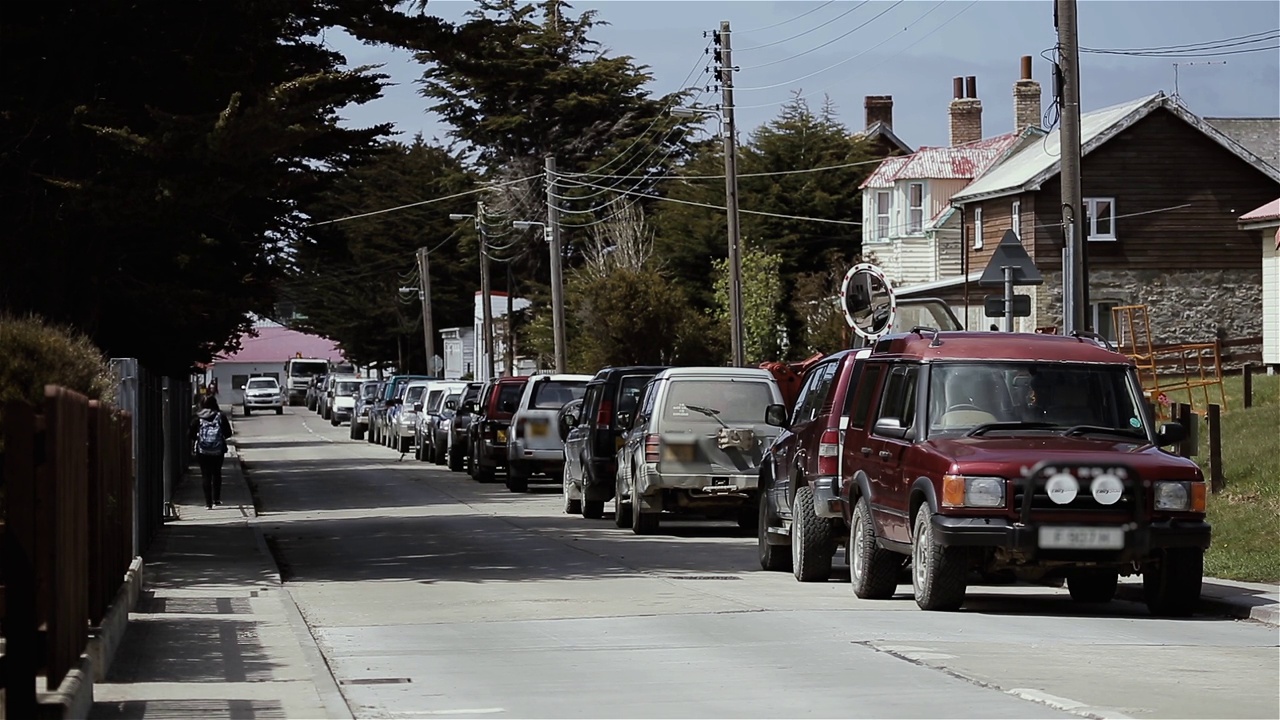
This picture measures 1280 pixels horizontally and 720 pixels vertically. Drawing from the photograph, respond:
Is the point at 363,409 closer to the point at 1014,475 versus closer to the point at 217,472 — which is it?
the point at 217,472

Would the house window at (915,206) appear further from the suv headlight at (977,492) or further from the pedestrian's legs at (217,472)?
the suv headlight at (977,492)

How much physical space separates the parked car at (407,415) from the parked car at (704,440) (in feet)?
87.1

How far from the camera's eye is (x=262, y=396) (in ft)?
309

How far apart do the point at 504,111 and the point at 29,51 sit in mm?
54439

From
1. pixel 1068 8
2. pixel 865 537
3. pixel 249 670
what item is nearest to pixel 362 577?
pixel 865 537

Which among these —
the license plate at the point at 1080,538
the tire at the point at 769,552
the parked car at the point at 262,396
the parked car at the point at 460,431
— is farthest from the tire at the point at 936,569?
the parked car at the point at 262,396

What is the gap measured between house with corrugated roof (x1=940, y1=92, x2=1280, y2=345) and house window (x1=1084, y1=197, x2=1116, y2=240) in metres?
0.03

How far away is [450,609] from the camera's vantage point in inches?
569

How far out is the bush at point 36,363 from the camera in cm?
1198

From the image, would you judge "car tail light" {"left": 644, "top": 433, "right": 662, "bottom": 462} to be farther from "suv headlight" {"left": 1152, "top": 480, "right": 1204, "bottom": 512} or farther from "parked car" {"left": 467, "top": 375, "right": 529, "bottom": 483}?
"parked car" {"left": 467, "top": 375, "right": 529, "bottom": 483}

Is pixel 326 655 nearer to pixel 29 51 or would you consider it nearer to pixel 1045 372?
pixel 1045 372

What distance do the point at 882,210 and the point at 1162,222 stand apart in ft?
46.8

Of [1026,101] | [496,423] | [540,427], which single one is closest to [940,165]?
[1026,101]

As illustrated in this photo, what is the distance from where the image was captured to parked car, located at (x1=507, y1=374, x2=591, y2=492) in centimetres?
3244
